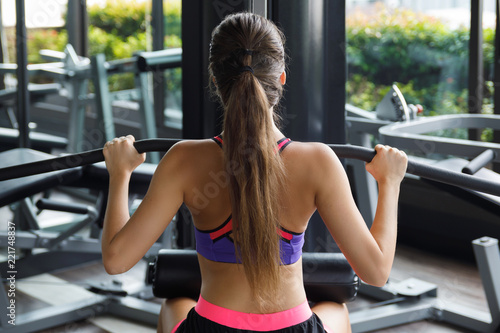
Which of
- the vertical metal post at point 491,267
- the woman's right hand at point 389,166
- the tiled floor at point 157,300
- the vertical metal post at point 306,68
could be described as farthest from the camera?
the tiled floor at point 157,300

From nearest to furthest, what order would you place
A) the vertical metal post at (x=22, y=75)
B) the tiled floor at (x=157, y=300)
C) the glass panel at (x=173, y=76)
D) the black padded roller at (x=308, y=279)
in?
the black padded roller at (x=308, y=279), the tiled floor at (x=157, y=300), the vertical metal post at (x=22, y=75), the glass panel at (x=173, y=76)

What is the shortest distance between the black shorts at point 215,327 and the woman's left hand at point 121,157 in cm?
35

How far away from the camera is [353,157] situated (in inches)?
54.0

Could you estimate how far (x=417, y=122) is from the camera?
2617mm

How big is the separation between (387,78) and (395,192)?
2666mm

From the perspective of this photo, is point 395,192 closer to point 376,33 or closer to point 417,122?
point 417,122

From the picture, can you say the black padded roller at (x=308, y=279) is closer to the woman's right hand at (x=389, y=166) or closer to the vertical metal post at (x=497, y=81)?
the woman's right hand at (x=389, y=166)

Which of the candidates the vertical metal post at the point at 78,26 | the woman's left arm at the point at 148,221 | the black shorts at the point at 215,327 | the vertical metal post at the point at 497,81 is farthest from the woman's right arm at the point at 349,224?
the vertical metal post at the point at 78,26

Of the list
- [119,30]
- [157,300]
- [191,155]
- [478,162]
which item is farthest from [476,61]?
[119,30]

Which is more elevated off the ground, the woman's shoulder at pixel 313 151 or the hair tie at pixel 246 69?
the hair tie at pixel 246 69

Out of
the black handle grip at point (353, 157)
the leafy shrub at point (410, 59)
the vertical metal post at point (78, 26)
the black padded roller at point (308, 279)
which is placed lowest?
the black padded roller at point (308, 279)

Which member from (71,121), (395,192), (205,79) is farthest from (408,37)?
(395,192)

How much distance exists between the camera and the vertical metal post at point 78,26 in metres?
5.79

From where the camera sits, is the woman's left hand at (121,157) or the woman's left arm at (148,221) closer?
the woman's left arm at (148,221)
